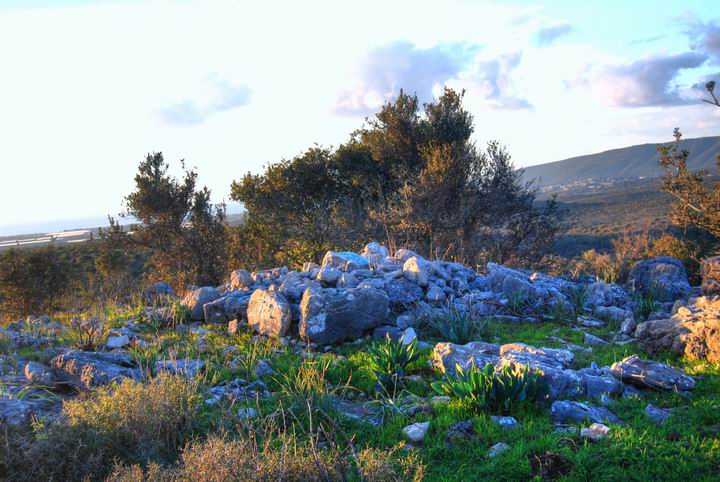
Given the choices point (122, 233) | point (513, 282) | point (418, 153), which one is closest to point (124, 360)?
point (513, 282)

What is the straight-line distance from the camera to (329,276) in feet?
30.9

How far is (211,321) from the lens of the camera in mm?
9312

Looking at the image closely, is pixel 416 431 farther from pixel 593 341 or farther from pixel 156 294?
pixel 156 294

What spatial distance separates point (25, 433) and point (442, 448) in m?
3.30

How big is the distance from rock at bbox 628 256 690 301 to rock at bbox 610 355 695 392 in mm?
5096

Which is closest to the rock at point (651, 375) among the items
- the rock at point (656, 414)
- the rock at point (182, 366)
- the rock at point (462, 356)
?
the rock at point (656, 414)

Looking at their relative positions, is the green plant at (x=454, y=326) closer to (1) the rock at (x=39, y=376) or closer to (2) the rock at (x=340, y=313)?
(2) the rock at (x=340, y=313)

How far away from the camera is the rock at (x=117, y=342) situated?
25.5 ft

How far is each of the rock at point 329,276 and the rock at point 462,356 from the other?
3333 mm

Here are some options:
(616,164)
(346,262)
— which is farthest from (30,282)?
(616,164)

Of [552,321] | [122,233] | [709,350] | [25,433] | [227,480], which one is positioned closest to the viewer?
[227,480]

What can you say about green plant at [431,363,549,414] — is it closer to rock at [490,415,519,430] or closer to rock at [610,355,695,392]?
rock at [490,415,519,430]

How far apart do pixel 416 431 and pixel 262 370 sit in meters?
2.42

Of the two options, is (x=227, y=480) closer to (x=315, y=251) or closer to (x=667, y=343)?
(x=667, y=343)
